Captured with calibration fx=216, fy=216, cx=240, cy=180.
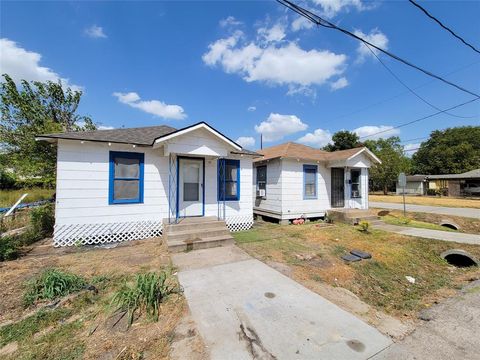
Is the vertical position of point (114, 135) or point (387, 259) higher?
point (114, 135)

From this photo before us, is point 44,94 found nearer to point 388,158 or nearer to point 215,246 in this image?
point 215,246

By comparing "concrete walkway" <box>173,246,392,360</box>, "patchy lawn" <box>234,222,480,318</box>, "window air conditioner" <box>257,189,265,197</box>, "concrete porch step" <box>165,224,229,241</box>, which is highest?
"window air conditioner" <box>257,189,265,197</box>

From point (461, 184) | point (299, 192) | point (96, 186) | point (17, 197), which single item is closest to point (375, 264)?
point (299, 192)

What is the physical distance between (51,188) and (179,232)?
1976 centimetres

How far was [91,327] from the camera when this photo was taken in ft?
9.27

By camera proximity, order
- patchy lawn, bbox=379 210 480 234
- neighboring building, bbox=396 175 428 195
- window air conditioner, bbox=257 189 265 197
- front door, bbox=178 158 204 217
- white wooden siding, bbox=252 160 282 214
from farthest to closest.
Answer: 1. neighboring building, bbox=396 175 428 195
2. window air conditioner, bbox=257 189 265 197
3. white wooden siding, bbox=252 160 282 214
4. patchy lawn, bbox=379 210 480 234
5. front door, bbox=178 158 204 217

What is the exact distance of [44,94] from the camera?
17.4 m

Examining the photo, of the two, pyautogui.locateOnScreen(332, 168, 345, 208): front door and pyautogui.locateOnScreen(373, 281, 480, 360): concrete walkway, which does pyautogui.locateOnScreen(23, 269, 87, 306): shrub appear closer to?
pyautogui.locateOnScreen(373, 281, 480, 360): concrete walkway

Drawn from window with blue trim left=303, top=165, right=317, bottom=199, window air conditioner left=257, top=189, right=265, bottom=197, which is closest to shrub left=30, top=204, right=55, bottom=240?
window air conditioner left=257, top=189, right=265, bottom=197

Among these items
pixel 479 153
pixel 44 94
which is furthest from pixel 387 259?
pixel 479 153

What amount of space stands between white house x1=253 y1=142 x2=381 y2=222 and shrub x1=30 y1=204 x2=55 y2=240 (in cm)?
886

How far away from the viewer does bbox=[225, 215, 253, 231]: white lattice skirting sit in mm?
8773

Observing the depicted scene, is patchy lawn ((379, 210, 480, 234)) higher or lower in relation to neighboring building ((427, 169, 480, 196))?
lower

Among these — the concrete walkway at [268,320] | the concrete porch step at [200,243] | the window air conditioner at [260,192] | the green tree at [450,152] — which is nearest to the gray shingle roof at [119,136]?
the concrete porch step at [200,243]
